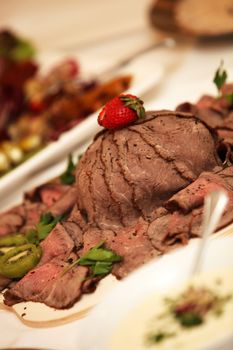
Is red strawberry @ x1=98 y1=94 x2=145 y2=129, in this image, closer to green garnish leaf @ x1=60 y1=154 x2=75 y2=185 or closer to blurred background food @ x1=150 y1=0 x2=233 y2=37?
green garnish leaf @ x1=60 y1=154 x2=75 y2=185

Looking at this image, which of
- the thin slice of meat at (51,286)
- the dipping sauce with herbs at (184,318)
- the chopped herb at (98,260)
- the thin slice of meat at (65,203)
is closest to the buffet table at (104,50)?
the thin slice of meat at (51,286)

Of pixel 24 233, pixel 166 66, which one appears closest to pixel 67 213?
pixel 24 233

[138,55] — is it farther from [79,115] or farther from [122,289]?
[122,289]

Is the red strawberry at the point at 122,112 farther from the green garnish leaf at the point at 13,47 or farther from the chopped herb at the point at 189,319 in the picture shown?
the green garnish leaf at the point at 13,47

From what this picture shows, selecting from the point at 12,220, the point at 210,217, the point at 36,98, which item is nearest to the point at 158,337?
the point at 210,217

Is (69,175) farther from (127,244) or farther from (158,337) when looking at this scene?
(158,337)

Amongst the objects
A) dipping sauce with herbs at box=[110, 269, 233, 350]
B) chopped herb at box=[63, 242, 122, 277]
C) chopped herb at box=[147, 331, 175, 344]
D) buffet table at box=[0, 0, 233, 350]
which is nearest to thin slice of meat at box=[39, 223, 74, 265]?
chopped herb at box=[63, 242, 122, 277]

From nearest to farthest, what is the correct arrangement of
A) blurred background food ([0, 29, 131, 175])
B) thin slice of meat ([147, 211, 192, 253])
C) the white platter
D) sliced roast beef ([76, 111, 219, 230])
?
the white platter, thin slice of meat ([147, 211, 192, 253]), sliced roast beef ([76, 111, 219, 230]), blurred background food ([0, 29, 131, 175])
